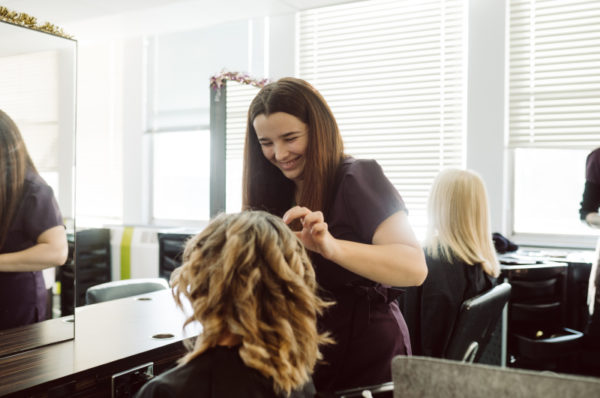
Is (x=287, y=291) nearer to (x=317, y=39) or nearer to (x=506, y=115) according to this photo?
(x=506, y=115)

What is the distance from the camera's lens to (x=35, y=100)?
1474mm

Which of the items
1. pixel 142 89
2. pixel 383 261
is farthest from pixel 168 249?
pixel 383 261

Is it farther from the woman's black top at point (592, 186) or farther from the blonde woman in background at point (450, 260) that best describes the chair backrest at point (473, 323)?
the woman's black top at point (592, 186)

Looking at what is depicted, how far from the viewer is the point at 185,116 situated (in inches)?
203

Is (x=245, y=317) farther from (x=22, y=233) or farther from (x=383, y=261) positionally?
(x=22, y=233)

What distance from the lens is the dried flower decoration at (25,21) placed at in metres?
1.46

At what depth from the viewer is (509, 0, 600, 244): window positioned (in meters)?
3.68

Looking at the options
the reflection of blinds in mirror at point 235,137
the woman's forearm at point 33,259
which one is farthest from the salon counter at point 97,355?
the reflection of blinds in mirror at point 235,137

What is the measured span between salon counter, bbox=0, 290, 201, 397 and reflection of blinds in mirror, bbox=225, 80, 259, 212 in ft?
5.49

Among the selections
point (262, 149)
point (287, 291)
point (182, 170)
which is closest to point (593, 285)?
point (262, 149)

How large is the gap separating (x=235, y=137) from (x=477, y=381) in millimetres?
3783

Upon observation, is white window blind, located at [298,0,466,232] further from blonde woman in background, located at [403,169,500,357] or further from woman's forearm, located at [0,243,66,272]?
woman's forearm, located at [0,243,66,272]

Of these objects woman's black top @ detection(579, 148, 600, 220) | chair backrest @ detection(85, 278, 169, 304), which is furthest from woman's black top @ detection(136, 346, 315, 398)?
woman's black top @ detection(579, 148, 600, 220)

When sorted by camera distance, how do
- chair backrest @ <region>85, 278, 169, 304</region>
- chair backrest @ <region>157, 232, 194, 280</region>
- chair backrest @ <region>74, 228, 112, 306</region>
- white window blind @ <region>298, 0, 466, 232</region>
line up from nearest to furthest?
chair backrest @ <region>85, 278, 169, 304</region> → white window blind @ <region>298, 0, 466, 232</region> → chair backrest @ <region>157, 232, 194, 280</region> → chair backrest @ <region>74, 228, 112, 306</region>
